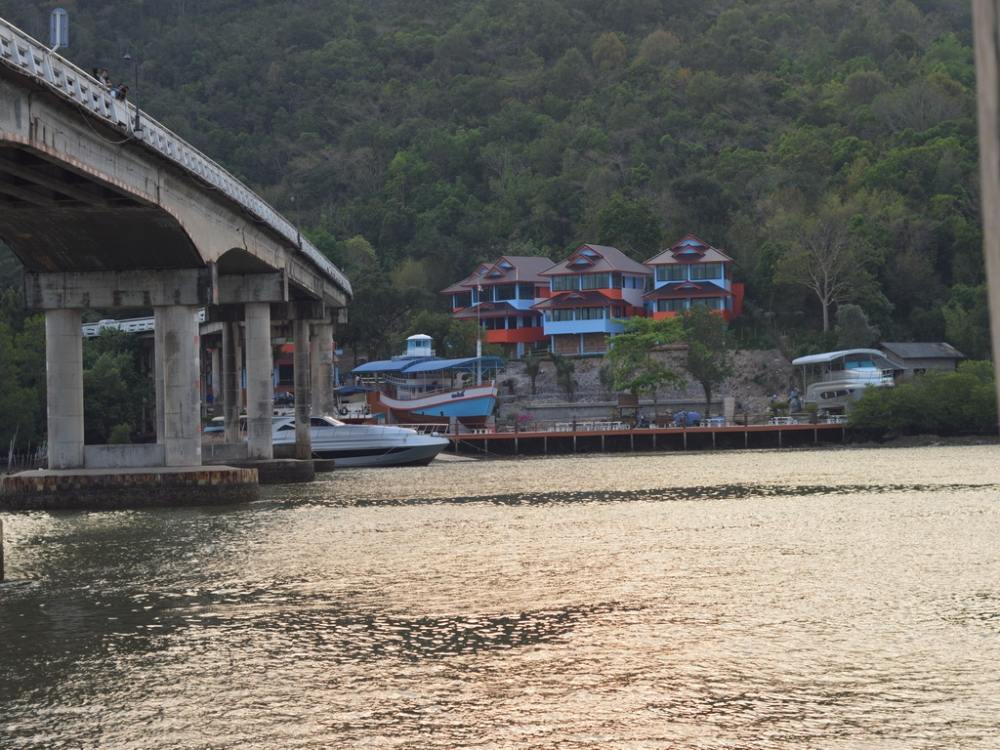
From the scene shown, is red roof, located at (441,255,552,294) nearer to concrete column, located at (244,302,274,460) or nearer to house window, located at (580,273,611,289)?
house window, located at (580,273,611,289)

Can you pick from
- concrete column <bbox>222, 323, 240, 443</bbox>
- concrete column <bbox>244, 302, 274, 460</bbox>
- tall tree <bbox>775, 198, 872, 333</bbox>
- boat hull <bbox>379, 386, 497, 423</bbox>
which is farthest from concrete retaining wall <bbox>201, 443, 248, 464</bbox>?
tall tree <bbox>775, 198, 872, 333</bbox>

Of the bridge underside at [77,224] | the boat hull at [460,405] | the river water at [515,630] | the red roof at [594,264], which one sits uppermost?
the red roof at [594,264]

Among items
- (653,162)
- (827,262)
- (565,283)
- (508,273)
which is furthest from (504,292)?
(653,162)

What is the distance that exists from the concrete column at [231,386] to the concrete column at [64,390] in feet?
66.3

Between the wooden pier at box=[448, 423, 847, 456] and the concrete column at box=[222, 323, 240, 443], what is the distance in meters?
17.5

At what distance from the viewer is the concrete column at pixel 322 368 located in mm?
92312

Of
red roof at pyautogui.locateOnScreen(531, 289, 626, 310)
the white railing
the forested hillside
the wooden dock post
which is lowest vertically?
the wooden dock post

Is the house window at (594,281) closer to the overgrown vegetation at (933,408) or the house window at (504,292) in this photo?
the house window at (504,292)

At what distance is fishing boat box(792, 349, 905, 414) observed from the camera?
3819 inches

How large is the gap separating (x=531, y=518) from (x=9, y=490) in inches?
753

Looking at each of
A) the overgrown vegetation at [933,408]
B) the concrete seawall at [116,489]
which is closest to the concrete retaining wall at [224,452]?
the concrete seawall at [116,489]

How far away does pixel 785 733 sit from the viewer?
13656mm

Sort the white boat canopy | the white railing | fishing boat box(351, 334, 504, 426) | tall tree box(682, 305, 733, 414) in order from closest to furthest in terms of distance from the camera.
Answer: the white boat canopy < fishing boat box(351, 334, 504, 426) < the white railing < tall tree box(682, 305, 733, 414)

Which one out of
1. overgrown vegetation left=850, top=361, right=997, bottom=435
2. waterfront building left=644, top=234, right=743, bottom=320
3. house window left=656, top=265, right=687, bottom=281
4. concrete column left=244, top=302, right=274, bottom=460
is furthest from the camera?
house window left=656, top=265, right=687, bottom=281
